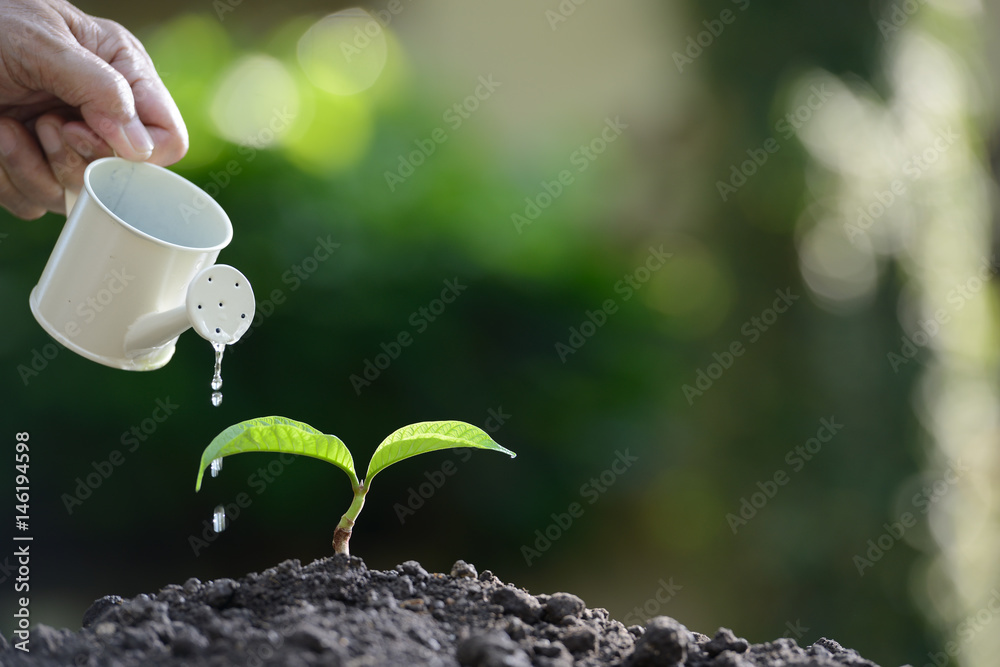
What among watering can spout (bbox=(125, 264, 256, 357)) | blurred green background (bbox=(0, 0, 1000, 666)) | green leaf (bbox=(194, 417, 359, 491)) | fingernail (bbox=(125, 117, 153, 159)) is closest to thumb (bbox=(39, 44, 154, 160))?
fingernail (bbox=(125, 117, 153, 159))

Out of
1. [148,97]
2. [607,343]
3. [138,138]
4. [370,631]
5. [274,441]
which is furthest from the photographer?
[607,343]

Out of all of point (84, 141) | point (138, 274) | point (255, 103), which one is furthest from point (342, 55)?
point (138, 274)

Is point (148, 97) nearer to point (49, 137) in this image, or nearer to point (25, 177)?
point (49, 137)

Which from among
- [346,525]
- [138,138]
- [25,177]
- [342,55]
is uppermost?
[342,55]

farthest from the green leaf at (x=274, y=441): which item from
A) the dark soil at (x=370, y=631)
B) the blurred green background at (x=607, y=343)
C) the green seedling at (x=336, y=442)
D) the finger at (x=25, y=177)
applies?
the blurred green background at (x=607, y=343)

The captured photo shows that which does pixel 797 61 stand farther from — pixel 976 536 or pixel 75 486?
pixel 75 486

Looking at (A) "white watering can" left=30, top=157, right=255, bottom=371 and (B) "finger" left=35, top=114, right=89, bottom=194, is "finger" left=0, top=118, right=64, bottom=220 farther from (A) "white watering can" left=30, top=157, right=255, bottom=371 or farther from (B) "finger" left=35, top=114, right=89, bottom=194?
(A) "white watering can" left=30, top=157, right=255, bottom=371

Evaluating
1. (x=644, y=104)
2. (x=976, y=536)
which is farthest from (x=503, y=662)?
(x=644, y=104)
